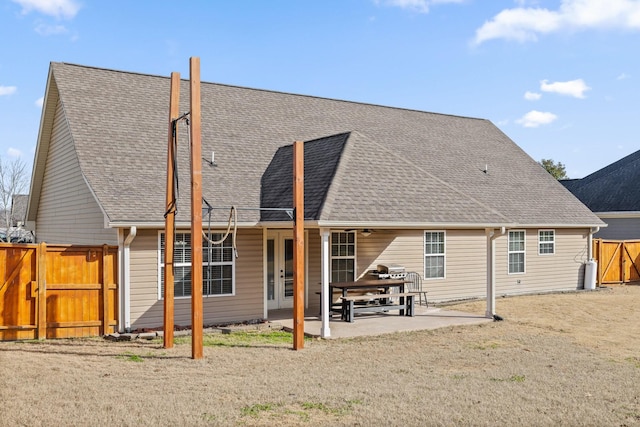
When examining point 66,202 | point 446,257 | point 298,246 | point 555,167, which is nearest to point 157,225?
point 298,246

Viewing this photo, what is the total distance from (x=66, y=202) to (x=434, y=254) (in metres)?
10.9

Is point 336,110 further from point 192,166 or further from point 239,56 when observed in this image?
point 192,166

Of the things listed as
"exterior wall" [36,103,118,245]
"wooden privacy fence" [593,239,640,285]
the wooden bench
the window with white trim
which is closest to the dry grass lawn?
the wooden bench

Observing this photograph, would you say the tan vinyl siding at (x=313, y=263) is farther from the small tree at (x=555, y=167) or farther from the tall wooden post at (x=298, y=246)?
the small tree at (x=555, y=167)

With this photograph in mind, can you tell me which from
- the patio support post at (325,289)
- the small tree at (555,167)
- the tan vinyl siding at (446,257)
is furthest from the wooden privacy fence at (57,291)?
the small tree at (555,167)

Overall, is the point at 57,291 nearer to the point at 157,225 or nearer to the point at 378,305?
the point at 157,225

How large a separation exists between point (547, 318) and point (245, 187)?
8.45 metres

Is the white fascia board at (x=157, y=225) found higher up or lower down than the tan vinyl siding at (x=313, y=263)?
higher up

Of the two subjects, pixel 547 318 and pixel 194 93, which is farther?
pixel 547 318

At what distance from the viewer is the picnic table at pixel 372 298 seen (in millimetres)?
14250

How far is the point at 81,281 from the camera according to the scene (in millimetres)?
12688

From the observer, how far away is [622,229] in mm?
28672

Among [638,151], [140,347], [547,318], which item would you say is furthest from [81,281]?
[638,151]

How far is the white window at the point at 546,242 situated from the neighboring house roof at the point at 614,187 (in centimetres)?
916
